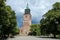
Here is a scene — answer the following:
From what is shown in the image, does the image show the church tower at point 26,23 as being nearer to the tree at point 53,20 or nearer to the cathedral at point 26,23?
the cathedral at point 26,23

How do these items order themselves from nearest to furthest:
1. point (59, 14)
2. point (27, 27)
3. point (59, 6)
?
point (59, 14), point (59, 6), point (27, 27)

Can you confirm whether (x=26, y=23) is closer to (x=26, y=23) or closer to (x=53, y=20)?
(x=26, y=23)

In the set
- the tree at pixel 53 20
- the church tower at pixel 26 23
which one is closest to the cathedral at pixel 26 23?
the church tower at pixel 26 23

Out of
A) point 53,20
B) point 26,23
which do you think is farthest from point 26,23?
point 53,20

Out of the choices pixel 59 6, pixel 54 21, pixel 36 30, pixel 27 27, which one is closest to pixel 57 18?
pixel 54 21

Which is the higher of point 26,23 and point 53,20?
point 53,20

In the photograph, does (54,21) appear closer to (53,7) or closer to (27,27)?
(53,7)

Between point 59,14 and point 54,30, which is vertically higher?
point 59,14

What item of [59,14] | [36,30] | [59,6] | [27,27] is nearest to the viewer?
[59,14]

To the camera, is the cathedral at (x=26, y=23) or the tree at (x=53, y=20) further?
the cathedral at (x=26, y=23)

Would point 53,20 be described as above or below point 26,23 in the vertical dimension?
above

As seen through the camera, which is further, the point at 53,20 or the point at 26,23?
the point at 26,23

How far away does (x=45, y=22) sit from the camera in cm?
6091

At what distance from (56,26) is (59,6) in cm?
717
